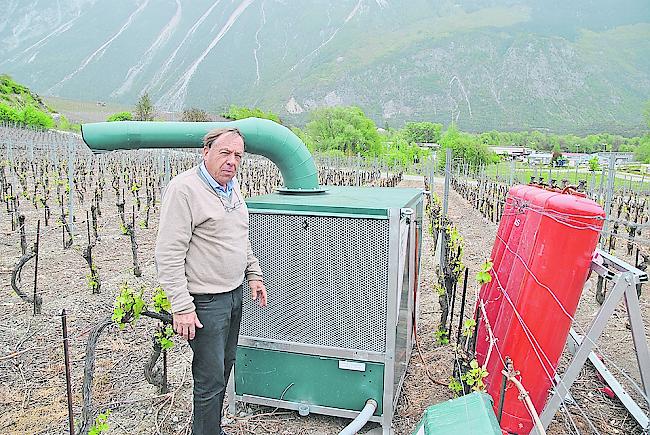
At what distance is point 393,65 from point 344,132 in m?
96.7

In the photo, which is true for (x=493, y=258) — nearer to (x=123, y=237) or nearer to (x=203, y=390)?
(x=203, y=390)

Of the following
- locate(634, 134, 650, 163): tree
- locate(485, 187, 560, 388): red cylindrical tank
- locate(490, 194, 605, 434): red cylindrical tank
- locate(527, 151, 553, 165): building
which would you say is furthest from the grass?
locate(634, 134, 650, 163): tree

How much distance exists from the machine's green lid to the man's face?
577mm

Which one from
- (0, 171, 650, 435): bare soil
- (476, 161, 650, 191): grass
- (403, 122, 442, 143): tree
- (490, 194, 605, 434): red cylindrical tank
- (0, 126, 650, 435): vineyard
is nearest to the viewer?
(490, 194, 605, 434): red cylindrical tank

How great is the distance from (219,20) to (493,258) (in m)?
215

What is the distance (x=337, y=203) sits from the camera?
10.6 ft

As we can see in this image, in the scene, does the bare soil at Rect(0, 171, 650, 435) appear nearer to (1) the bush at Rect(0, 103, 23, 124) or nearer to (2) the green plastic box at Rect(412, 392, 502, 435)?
(2) the green plastic box at Rect(412, 392, 502, 435)

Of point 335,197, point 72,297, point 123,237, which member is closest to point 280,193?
point 335,197

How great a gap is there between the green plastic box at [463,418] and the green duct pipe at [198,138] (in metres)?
2.31

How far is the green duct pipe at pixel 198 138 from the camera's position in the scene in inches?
138

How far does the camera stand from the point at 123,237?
9719mm

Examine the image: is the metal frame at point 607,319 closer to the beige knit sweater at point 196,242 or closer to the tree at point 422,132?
the beige knit sweater at point 196,242

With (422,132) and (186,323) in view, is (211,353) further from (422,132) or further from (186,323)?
(422,132)

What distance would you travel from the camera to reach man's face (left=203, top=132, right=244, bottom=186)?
8.79 ft
